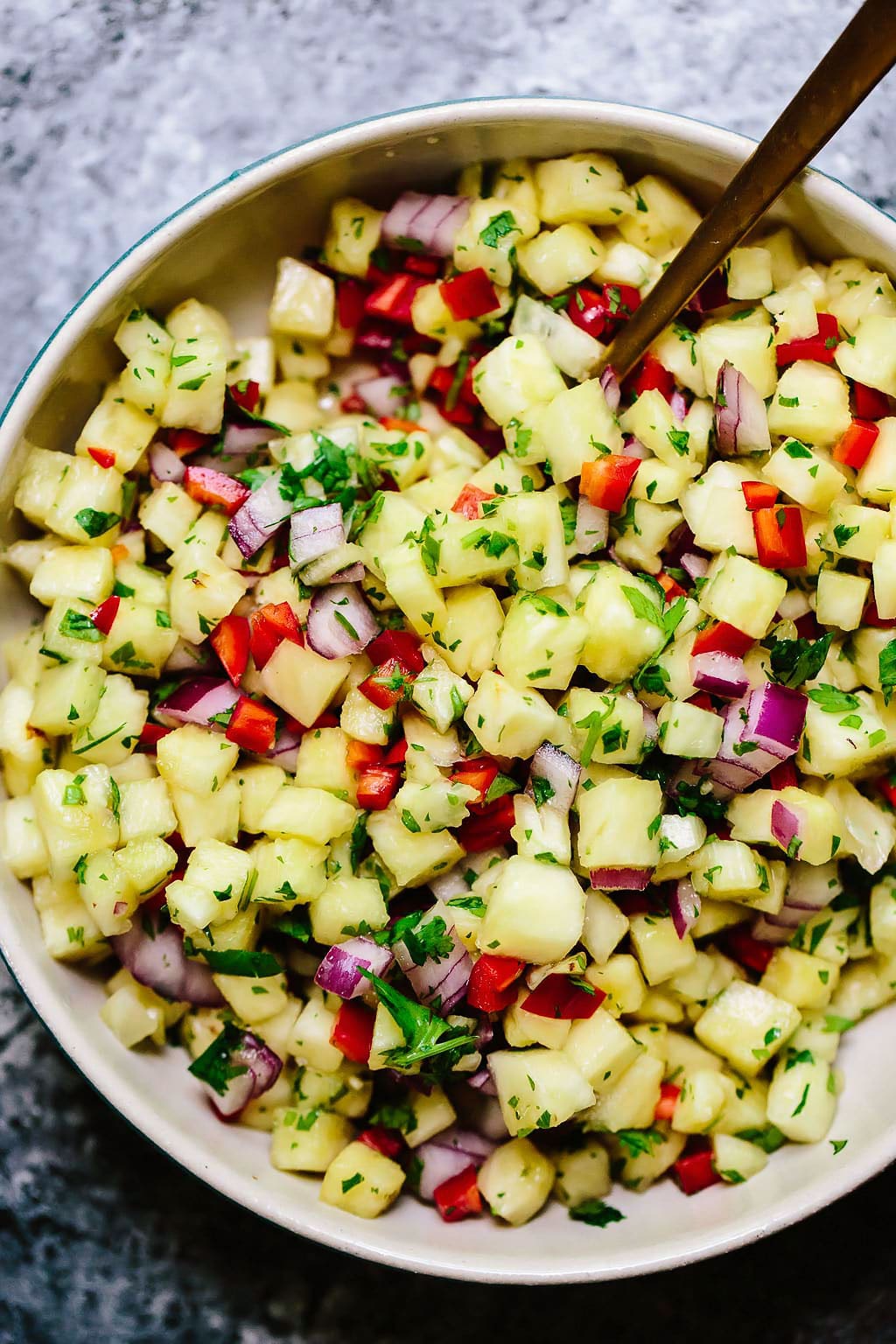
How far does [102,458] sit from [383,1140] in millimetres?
1014

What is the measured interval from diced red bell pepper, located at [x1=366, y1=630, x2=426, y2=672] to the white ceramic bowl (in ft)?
1.69

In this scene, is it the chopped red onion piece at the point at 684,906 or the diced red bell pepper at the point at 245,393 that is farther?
the diced red bell pepper at the point at 245,393

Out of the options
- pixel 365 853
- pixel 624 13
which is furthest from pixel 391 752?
pixel 624 13

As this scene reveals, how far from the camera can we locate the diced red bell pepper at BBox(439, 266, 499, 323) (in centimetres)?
151

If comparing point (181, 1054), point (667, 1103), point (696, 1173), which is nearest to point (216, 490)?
point (181, 1054)

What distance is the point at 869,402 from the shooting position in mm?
1447

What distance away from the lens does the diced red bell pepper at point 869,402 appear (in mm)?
1444

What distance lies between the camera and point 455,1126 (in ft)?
5.21

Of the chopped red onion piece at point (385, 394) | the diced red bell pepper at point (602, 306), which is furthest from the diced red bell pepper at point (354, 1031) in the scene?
the diced red bell pepper at point (602, 306)

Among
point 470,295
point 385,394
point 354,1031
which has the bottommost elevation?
point 354,1031

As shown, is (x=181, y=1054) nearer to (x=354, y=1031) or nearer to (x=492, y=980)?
(x=354, y=1031)

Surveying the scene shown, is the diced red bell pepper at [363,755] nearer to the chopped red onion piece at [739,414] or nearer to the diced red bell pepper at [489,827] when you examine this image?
the diced red bell pepper at [489,827]

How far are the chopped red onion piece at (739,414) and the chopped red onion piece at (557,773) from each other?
46cm

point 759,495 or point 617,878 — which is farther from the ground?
point 759,495
